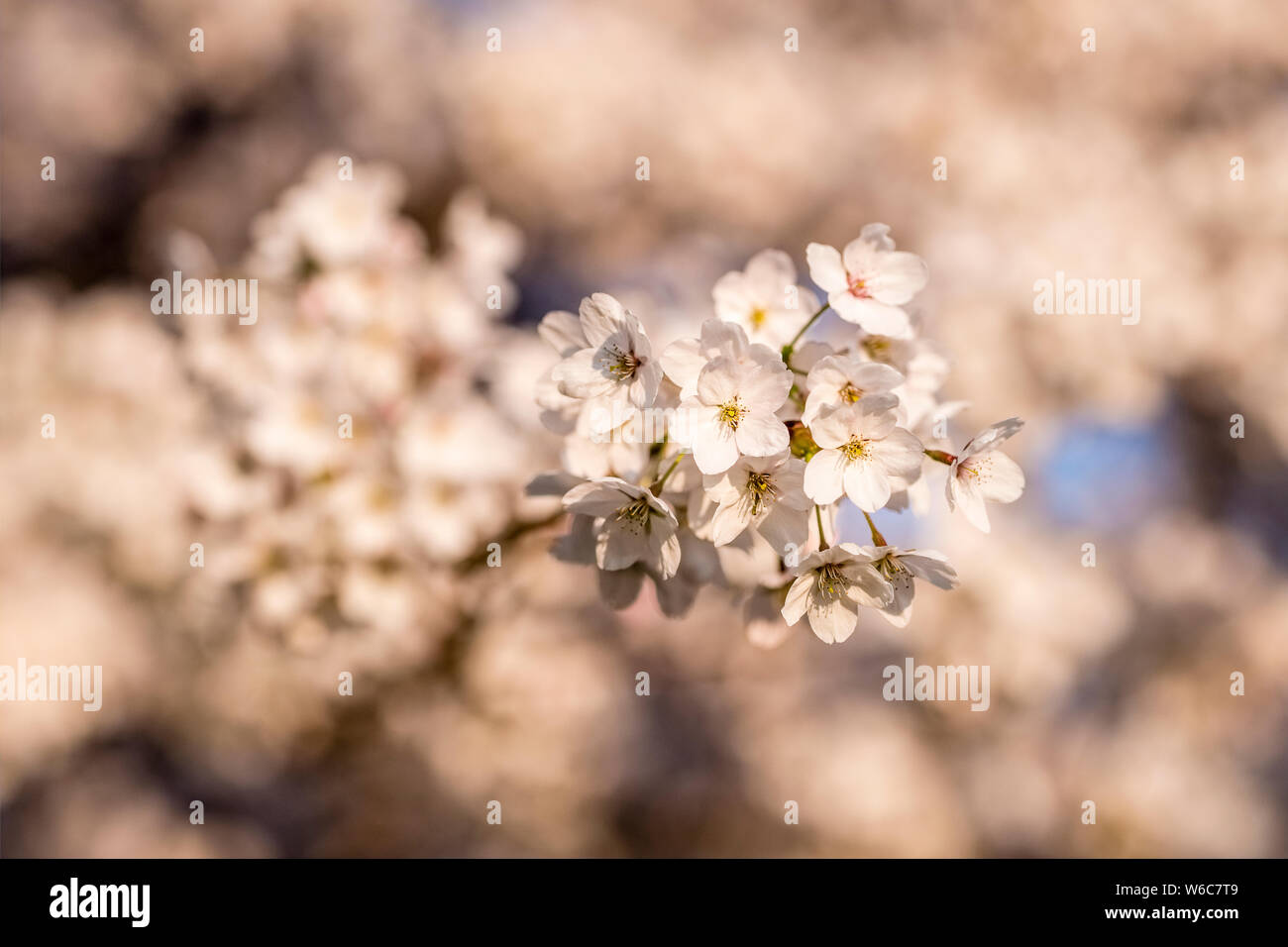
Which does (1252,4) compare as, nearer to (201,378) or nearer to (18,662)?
(201,378)

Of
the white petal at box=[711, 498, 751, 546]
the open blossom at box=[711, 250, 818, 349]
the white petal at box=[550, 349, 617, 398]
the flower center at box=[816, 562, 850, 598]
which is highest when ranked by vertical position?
the open blossom at box=[711, 250, 818, 349]

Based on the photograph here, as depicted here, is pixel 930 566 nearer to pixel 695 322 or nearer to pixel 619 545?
pixel 619 545

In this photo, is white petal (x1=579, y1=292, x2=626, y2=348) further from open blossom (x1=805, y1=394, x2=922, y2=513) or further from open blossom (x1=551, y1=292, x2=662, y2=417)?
open blossom (x1=805, y1=394, x2=922, y2=513)

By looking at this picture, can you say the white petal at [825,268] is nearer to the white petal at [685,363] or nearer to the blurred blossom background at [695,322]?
the white petal at [685,363]

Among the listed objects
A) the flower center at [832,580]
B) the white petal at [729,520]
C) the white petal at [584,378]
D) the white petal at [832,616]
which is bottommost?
the white petal at [832,616]

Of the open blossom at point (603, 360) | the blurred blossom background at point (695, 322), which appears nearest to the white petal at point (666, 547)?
the open blossom at point (603, 360)

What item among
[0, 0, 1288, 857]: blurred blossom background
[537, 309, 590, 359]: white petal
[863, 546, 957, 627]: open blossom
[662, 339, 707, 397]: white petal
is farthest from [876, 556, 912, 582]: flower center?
[0, 0, 1288, 857]: blurred blossom background

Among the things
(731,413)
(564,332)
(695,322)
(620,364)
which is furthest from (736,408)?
(695,322)
